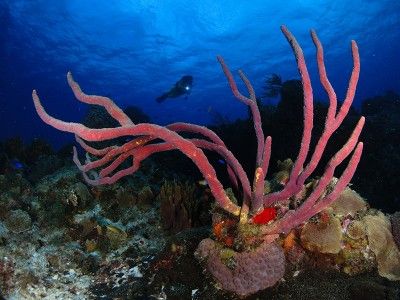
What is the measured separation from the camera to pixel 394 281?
9.18ft

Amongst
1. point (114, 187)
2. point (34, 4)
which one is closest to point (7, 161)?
point (114, 187)

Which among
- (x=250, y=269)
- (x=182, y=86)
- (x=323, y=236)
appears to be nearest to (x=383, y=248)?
(x=323, y=236)

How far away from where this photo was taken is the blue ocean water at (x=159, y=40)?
85.1ft

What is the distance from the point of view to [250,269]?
266 centimetres

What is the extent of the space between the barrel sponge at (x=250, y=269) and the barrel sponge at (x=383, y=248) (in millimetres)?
889

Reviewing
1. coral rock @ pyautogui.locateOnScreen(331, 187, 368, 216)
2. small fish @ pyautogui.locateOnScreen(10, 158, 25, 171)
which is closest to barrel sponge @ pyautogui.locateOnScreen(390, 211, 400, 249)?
coral rock @ pyautogui.locateOnScreen(331, 187, 368, 216)

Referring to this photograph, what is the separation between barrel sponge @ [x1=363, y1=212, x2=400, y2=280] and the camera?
2871mm

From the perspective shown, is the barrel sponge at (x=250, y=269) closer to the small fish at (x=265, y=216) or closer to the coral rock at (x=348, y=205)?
the small fish at (x=265, y=216)

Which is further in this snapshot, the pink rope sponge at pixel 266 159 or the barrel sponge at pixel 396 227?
the barrel sponge at pixel 396 227

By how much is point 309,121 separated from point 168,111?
6761 cm

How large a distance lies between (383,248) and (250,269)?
1328mm

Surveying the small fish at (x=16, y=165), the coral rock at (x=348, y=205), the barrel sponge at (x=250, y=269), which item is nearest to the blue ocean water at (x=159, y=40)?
the small fish at (x=16, y=165)

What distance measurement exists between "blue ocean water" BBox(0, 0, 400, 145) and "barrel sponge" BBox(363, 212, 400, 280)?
18.3 m

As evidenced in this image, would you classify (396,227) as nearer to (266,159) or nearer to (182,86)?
(266,159)
